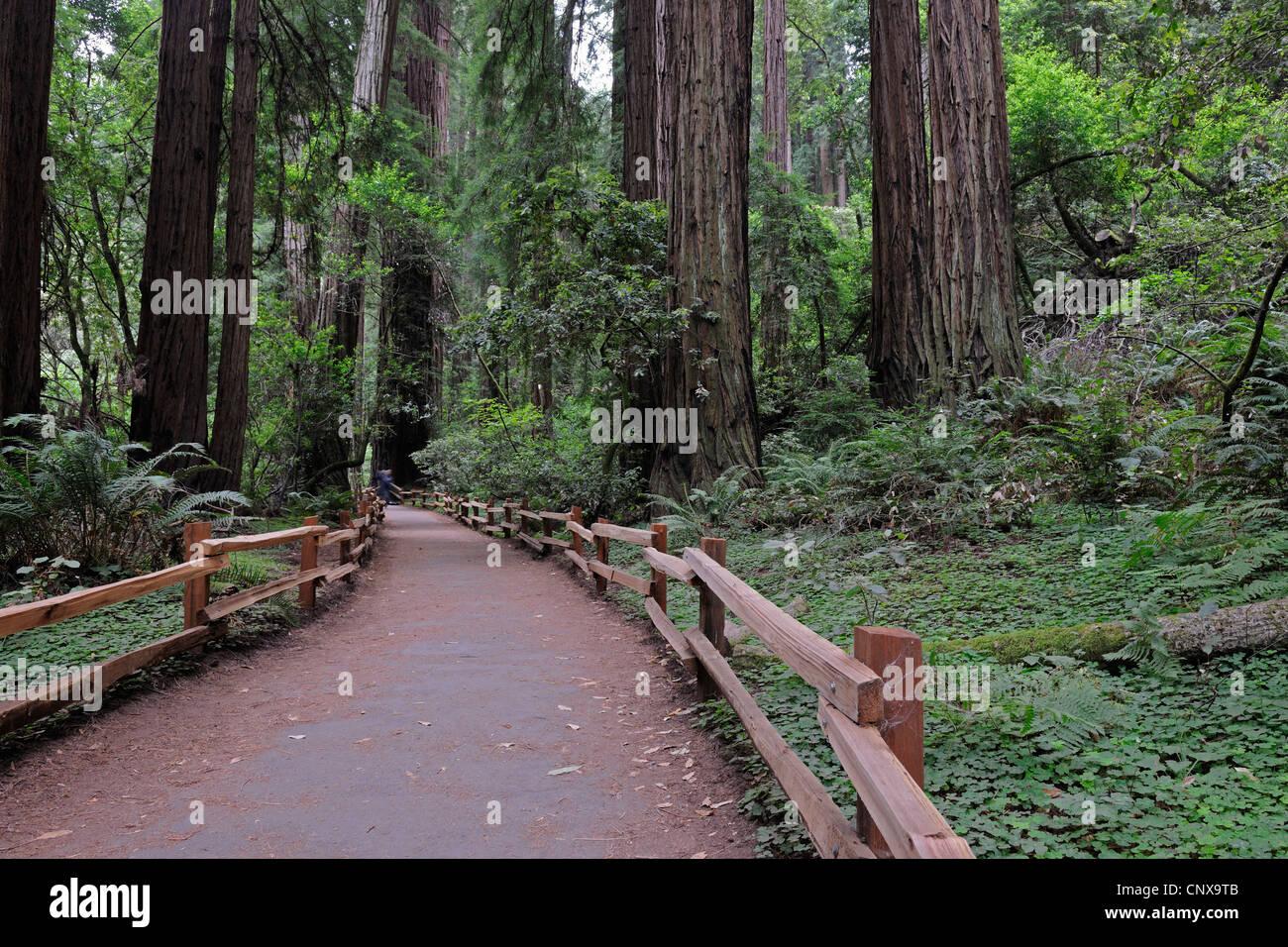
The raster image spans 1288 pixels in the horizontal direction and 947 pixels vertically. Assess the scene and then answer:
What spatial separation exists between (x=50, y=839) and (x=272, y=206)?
12.5m

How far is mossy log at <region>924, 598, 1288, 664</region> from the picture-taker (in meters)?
4.13

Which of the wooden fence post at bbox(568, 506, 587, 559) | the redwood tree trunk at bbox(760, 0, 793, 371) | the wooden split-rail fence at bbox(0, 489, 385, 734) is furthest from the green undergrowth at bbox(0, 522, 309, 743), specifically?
the redwood tree trunk at bbox(760, 0, 793, 371)

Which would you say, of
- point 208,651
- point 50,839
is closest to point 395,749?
point 50,839

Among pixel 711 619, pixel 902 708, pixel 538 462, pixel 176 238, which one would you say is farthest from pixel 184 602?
pixel 538 462

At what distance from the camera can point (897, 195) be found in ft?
40.2

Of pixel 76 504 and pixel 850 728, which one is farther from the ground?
pixel 76 504

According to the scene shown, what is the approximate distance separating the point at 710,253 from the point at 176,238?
683cm

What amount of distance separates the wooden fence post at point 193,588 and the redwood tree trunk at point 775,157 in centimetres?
1105

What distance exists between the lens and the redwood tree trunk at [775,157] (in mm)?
16672

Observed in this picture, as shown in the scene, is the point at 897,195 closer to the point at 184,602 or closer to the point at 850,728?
the point at 184,602

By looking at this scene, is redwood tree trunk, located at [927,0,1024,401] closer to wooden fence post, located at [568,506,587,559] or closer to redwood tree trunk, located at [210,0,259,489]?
wooden fence post, located at [568,506,587,559]

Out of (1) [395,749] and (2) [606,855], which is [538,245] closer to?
(1) [395,749]

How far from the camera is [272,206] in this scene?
1355 cm

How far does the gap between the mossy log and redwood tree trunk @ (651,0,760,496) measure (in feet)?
21.0
